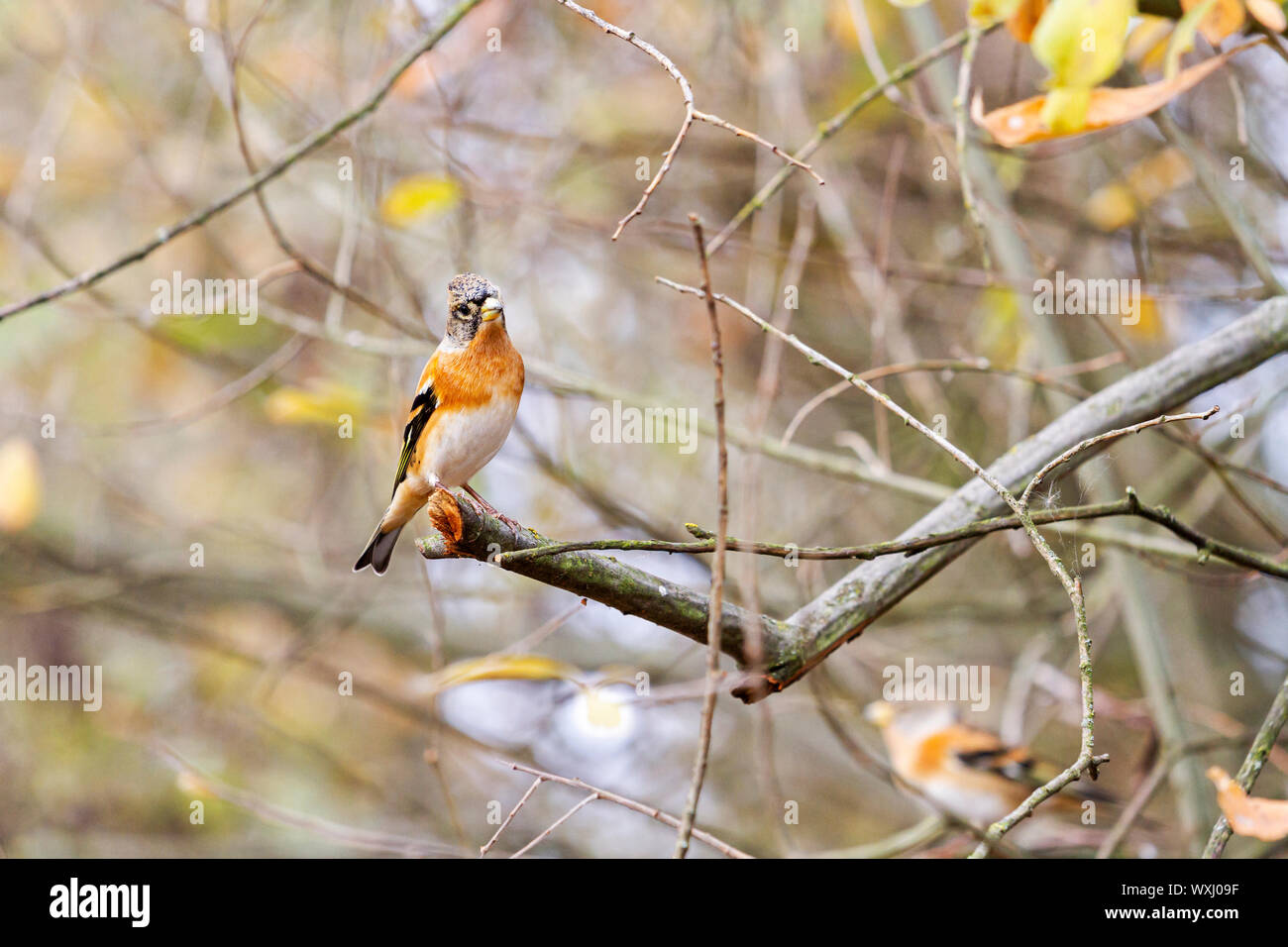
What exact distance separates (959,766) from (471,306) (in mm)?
5018

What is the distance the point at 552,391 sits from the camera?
516cm

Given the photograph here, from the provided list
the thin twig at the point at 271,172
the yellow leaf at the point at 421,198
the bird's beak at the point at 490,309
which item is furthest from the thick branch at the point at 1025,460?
the yellow leaf at the point at 421,198

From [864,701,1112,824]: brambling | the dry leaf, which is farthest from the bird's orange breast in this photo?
[864,701,1112,824]: brambling

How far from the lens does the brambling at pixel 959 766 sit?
6.78 meters

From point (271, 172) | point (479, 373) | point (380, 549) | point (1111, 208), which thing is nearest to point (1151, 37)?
point (1111, 208)

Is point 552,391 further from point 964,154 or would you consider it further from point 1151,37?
point 1151,37

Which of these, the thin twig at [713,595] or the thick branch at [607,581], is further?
the thick branch at [607,581]

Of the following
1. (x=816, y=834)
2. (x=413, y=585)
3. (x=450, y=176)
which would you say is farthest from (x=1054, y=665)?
(x=450, y=176)

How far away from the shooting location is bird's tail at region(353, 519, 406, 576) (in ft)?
13.6

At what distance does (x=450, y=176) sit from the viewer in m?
4.86

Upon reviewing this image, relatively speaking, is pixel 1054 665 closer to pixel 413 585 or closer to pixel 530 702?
pixel 530 702

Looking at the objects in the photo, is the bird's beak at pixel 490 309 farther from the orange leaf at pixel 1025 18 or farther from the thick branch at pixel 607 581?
the orange leaf at pixel 1025 18

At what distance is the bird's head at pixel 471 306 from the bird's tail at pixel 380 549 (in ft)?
2.96

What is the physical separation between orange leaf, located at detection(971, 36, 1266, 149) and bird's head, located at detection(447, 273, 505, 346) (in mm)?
1553
